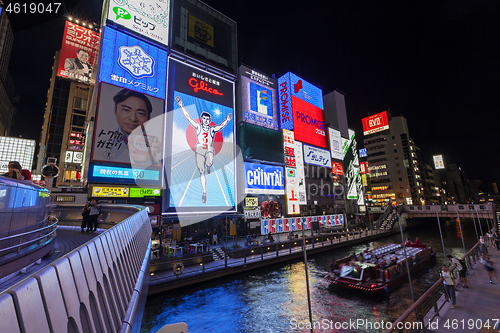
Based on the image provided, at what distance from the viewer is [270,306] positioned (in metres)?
13.8

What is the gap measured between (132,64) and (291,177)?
98.0 ft

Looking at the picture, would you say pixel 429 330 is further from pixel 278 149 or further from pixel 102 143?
pixel 278 149

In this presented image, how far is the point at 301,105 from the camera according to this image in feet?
163

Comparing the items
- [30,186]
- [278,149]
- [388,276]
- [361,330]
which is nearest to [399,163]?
[278,149]

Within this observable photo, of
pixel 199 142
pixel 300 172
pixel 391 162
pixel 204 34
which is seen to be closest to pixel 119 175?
pixel 199 142

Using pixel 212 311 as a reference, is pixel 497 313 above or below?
above

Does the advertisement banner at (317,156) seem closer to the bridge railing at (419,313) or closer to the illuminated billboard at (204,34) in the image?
the illuminated billboard at (204,34)

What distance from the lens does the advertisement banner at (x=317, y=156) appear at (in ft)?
152

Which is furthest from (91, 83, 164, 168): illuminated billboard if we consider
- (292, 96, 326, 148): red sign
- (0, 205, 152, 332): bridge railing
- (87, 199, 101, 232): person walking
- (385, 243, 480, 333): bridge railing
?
(292, 96, 326, 148): red sign

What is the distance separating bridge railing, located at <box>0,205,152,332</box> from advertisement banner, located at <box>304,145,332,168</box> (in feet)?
145

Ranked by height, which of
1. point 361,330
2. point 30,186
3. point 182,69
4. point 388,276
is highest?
point 182,69

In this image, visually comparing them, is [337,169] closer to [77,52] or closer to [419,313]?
[419,313]

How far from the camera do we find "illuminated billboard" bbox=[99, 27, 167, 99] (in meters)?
25.9

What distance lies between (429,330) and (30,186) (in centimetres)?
1257
